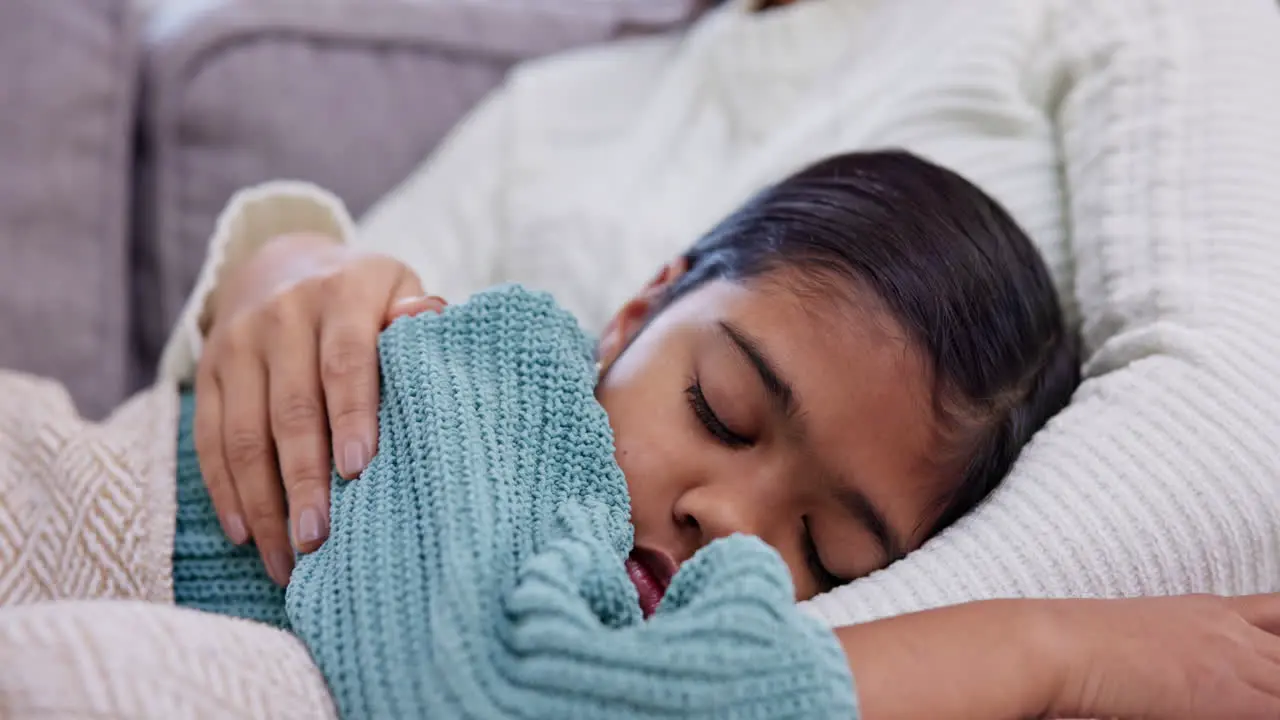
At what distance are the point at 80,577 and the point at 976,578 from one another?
1.97ft

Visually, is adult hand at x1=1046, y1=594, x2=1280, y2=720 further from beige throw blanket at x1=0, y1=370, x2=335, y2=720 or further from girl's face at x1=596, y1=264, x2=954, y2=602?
beige throw blanket at x1=0, y1=370, x2=335, y2=720

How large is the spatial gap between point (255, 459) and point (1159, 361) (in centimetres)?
66

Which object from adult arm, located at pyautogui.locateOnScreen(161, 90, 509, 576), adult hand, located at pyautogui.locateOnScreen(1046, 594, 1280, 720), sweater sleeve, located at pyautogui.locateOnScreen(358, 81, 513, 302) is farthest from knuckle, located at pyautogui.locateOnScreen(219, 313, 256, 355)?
adult hand, located at pyautogui.locateOnScreen(1046, 594, 1280, 720)

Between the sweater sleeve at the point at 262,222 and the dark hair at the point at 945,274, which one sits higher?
the sweater sleeve at the point at 262,222

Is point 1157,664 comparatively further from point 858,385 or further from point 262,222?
point 262,222

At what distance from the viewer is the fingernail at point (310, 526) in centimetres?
69

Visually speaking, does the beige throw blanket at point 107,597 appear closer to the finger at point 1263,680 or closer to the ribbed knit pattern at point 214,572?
the ribbed knit pattern at point 214,572

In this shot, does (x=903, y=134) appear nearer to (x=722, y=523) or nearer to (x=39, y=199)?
(x=722, y=523)

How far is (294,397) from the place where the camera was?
2.60 feet

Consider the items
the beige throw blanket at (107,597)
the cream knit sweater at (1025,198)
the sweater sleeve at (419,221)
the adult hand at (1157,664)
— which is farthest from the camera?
the sweater sleeve at (419,221)

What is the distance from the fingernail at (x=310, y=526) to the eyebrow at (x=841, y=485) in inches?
12.2

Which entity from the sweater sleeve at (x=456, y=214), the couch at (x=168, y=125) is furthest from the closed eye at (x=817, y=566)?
the couch at (x=168, y=125)

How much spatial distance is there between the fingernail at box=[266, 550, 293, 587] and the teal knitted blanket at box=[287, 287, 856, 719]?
69 millimetres

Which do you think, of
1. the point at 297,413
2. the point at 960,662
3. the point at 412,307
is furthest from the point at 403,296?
the point at 960,662
